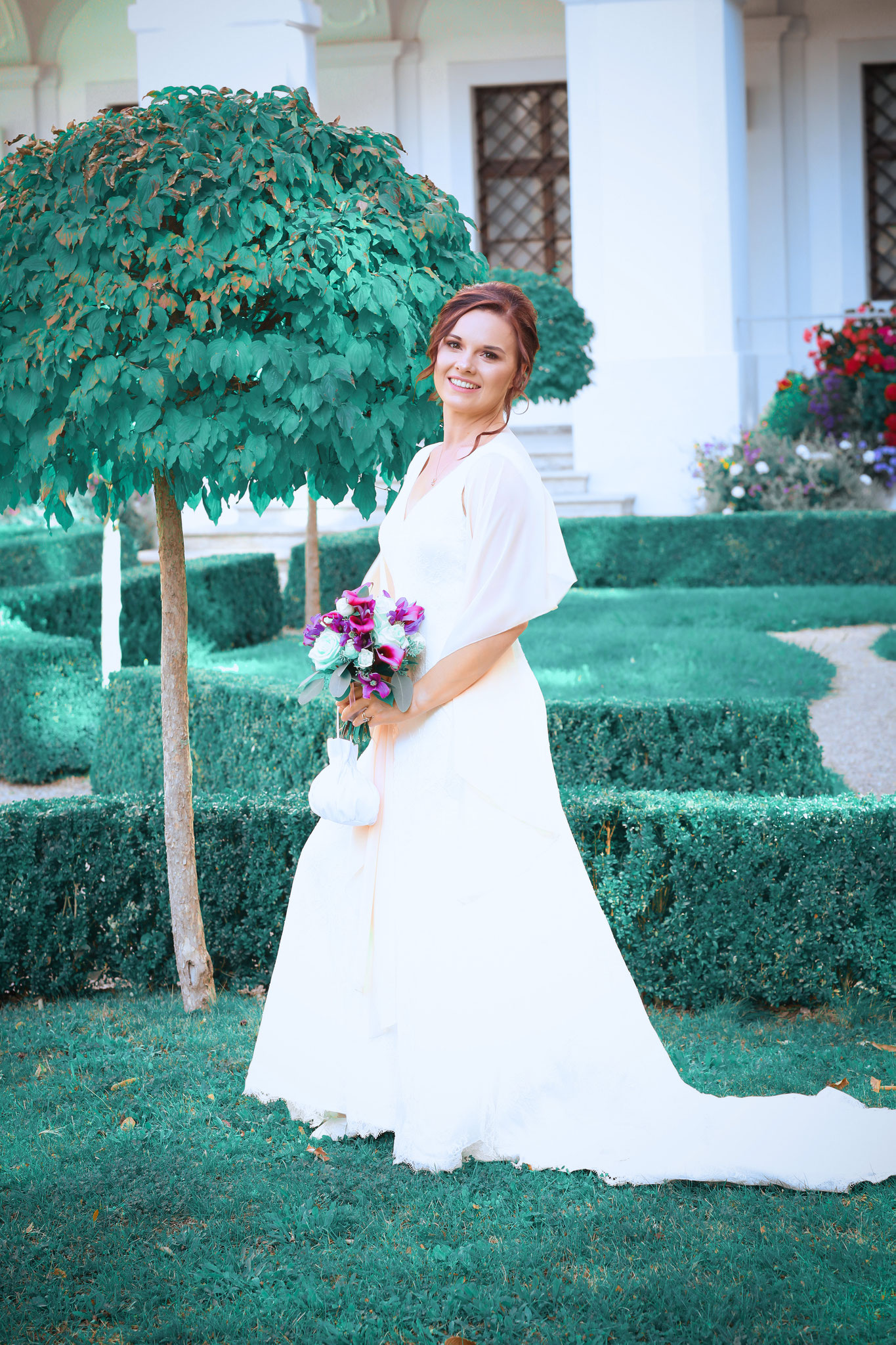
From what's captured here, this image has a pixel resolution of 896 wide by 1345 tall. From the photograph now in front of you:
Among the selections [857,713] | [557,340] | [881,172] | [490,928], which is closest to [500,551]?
[490,928]

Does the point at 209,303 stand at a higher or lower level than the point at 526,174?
lower

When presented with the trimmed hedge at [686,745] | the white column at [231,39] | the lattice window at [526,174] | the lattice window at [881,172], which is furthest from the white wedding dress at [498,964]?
the lattice window at [881,172]

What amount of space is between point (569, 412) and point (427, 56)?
439 cm

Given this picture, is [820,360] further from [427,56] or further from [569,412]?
[427,56]

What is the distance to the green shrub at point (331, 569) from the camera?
381 inches

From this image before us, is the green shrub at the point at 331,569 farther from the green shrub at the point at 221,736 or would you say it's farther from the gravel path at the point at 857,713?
the green shrub at the point at 221,736

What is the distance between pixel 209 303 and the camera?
8.96ft

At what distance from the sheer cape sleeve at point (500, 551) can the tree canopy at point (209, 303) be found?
43cm

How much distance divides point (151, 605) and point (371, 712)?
5.52 meters

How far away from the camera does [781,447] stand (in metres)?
11.6

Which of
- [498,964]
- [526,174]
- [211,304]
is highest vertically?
[526,174]

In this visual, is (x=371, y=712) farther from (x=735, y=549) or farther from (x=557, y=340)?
(x=735, y=549)

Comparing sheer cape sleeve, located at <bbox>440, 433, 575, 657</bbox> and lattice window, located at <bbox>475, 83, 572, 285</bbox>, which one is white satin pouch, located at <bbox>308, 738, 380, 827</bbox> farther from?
lattice window, located at <bbox>475, 83, 572, 285</bbox>

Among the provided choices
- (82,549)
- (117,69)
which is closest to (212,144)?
(82,549)
